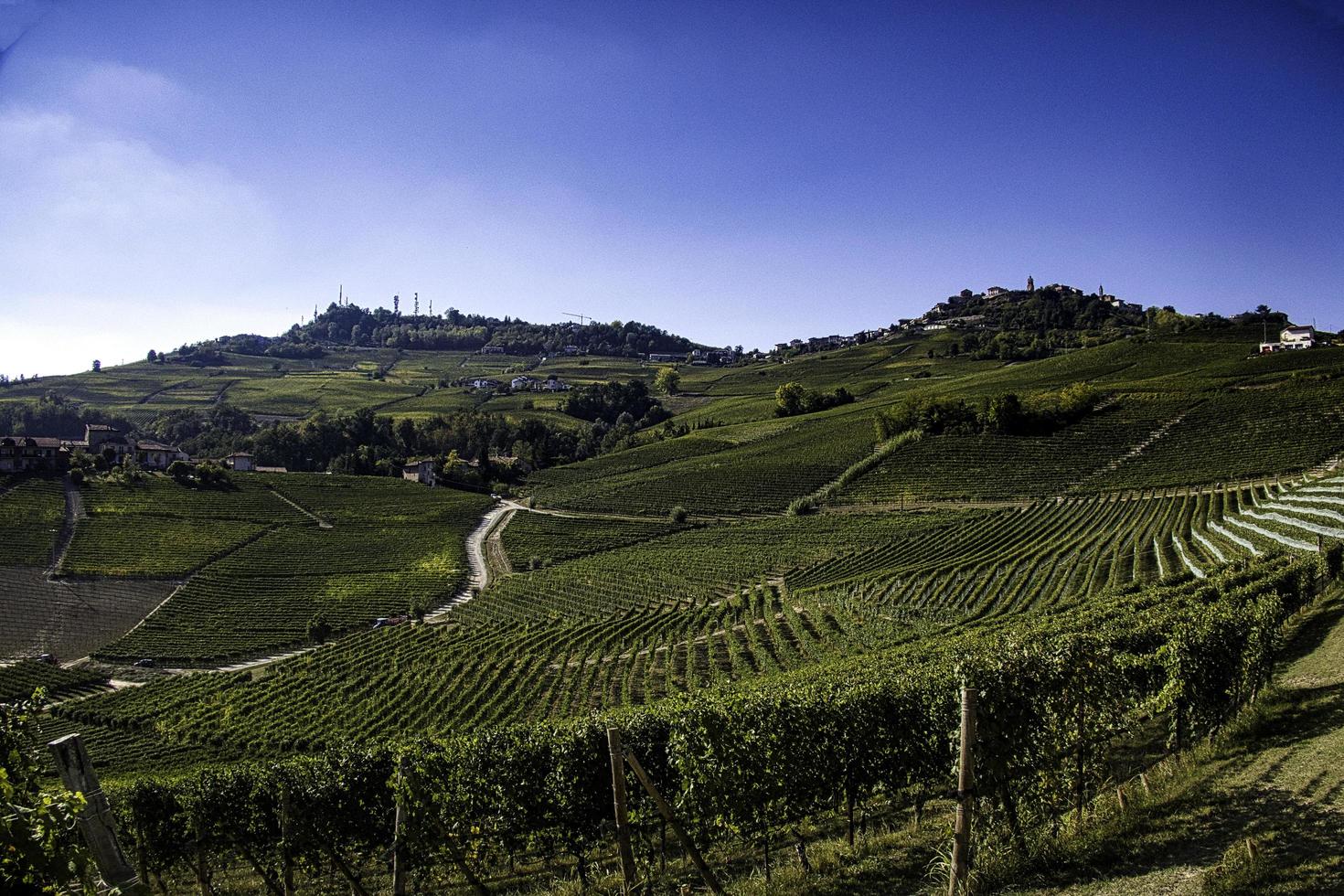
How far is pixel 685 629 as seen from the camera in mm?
45656

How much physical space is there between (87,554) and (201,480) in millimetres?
22725

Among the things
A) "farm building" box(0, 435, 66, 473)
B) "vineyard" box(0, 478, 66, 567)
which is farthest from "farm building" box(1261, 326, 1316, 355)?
"farm building" box(0, 435, 66, 473)

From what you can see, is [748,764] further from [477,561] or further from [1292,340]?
[1292,340]

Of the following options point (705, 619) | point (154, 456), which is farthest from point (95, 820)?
point (154, 456)

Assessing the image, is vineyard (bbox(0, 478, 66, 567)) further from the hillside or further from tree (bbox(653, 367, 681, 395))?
tree (bbox(653, 367, 681, 395))

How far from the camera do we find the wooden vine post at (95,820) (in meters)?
5.76

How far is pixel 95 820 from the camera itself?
5.79m

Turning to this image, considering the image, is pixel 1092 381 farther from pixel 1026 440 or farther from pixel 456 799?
pixel 456 799

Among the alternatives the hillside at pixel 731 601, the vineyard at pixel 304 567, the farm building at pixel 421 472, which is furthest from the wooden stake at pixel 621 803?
the farm building at pixel 421 472

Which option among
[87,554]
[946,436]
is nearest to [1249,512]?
[946,436]

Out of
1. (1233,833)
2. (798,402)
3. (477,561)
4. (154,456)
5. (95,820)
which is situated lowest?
(477,561)

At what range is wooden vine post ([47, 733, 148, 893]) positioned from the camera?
576 centimetres

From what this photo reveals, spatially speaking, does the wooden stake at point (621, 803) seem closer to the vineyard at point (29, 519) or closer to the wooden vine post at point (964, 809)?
the wooden vine post at point (964, 809)

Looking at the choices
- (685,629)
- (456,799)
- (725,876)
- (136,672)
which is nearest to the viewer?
(725,876)
